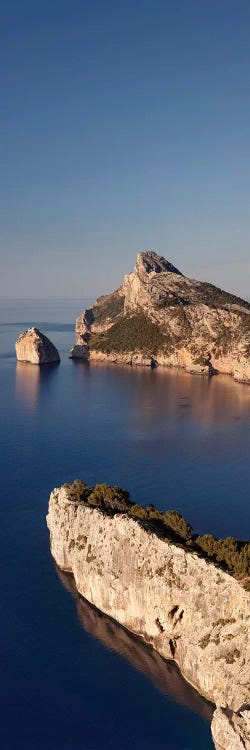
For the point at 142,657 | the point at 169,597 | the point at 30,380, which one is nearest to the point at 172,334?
the point at 30,380

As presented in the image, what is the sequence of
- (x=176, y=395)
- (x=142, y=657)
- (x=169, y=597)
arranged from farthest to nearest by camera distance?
(x=176, y=395)
(x=142, y=657)
(x=169, y=597)

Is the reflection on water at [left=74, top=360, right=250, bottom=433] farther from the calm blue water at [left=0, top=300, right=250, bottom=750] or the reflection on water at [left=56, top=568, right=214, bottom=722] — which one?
the reflection on water at [left=56, top=568, right=214, bottom=722]

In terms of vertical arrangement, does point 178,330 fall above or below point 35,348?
above

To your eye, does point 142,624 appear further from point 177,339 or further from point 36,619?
point 177,339

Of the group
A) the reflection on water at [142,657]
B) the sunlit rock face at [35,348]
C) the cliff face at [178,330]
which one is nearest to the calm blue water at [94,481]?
the reflection on water at [142,657]

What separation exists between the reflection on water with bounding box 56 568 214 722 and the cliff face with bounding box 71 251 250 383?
102m

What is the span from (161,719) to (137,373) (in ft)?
395

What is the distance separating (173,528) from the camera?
37969 mm

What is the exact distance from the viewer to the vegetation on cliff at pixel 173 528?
32031mm

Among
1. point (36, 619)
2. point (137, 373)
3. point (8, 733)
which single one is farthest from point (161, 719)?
point (137, 373)

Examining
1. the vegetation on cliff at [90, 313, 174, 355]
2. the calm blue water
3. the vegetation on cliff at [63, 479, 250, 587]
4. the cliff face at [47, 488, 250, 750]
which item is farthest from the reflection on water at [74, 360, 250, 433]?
the cliff face at [47, 488, 250, 750]

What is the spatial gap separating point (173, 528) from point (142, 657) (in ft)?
25.8

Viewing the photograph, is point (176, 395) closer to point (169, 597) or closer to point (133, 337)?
point (133, 337)

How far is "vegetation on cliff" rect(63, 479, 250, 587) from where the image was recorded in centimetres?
3203
